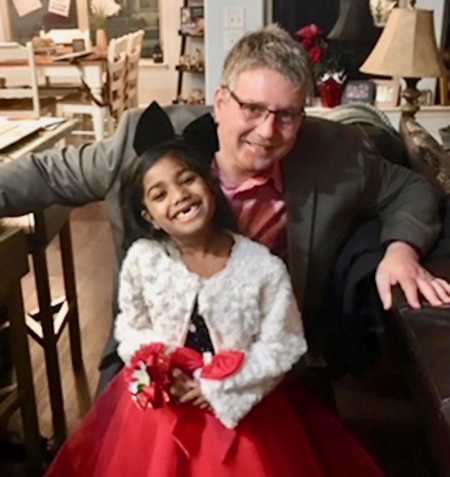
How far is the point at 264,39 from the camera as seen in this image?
1.39m

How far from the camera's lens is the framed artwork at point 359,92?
12.0 ft

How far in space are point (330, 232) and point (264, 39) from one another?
44 centimetres

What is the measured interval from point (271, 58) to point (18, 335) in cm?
89

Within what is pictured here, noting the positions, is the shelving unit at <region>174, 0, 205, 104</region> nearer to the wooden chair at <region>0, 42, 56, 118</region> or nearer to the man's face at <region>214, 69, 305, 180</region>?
the wooden chair at <region>0, 42, 56, 118</region>

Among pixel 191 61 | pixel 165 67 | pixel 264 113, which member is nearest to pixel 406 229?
pixel 264 113

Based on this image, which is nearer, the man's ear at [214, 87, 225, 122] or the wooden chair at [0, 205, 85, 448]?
the man's ear at [214, 87, 225, 122]

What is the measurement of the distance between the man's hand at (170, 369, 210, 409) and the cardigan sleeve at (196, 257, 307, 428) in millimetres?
15

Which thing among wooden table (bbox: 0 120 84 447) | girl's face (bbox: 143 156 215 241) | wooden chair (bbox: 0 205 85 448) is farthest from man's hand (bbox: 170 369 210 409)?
wooden table (bbox: 0 120 84 447)

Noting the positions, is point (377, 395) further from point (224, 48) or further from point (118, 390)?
point (224, 48)

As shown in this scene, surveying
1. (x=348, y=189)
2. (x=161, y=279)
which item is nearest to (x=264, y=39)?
(x=348, y=189)

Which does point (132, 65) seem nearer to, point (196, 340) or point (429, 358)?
point (196, 340)

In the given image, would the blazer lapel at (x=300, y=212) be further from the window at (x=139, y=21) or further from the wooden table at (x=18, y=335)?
the window at (x=139, y=21)

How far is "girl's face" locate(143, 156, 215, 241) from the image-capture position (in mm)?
1266

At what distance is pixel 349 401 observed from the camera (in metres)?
2.28
